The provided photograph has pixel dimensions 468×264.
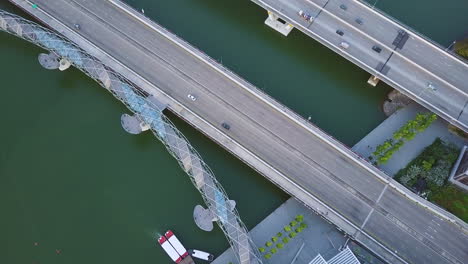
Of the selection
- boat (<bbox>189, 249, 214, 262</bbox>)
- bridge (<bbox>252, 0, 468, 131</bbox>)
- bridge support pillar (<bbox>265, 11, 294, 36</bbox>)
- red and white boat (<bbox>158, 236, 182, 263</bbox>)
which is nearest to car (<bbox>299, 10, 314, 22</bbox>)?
bridge (<bbox>252, 0, 468, 131</bbox>)

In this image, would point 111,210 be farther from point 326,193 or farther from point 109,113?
point 326,193

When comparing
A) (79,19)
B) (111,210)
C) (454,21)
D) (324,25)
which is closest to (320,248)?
(111,210)

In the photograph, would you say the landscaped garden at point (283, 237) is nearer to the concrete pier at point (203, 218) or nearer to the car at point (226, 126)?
the concrete pier at point (203, 218)

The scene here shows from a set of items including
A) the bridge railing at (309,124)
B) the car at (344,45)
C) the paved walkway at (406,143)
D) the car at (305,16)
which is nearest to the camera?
the bridge railing at (309,124)

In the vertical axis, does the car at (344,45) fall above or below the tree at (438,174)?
above

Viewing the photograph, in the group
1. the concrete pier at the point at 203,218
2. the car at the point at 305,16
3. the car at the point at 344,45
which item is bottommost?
the concrete pier at the point at 203,218

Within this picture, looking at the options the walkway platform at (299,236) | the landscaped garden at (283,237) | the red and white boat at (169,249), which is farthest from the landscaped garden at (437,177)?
the red and white boat at (169,249)
